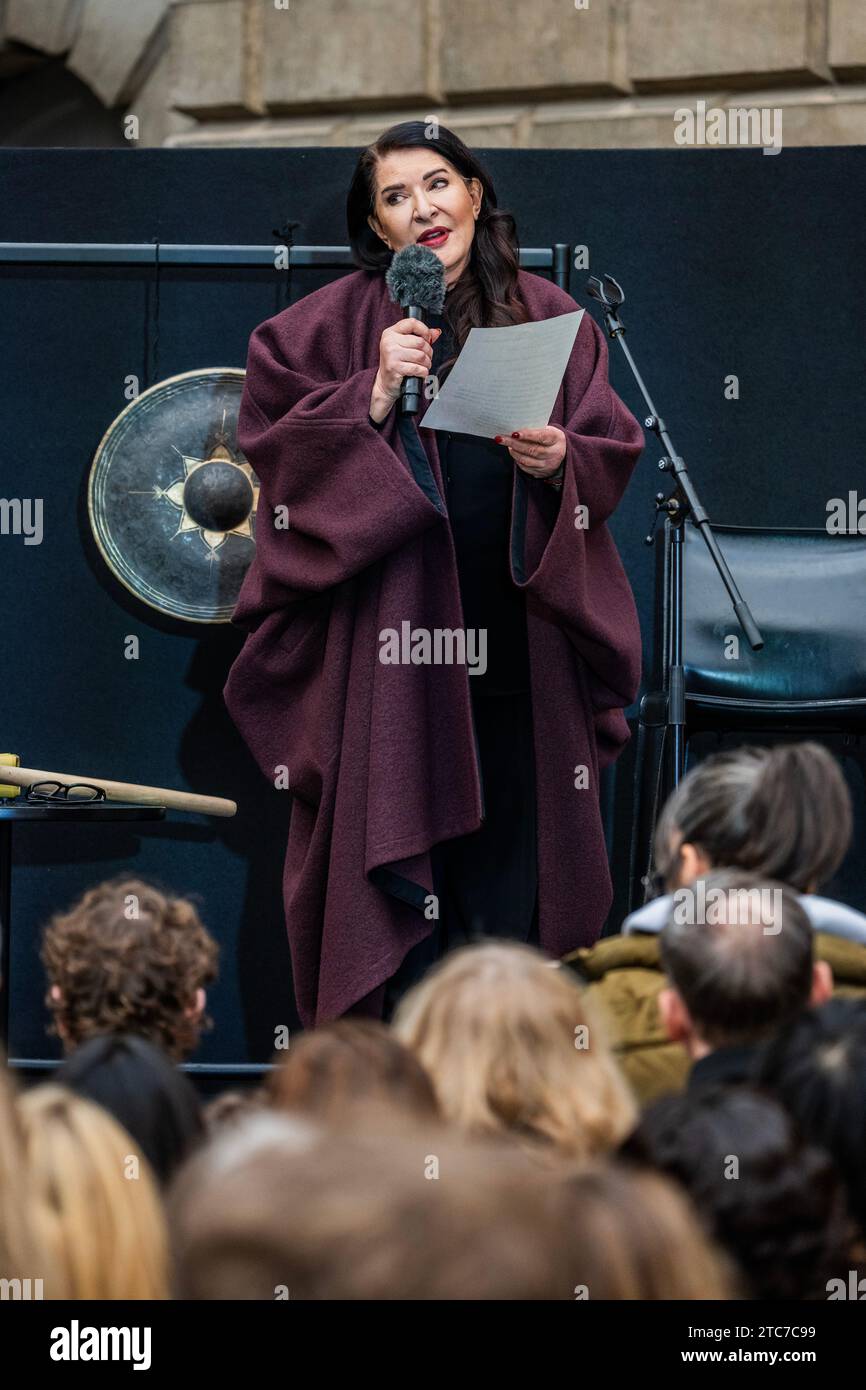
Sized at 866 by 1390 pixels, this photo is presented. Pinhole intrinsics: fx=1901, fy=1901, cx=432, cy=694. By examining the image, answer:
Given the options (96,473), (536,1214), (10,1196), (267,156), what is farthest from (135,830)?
(536,1214)

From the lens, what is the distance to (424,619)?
3312mm

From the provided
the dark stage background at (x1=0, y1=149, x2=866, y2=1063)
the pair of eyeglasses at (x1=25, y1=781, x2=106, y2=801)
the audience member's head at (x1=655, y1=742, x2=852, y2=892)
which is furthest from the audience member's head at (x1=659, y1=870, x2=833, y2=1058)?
the dark stage background at (x1=0, y1=149, x2=866, y2=1063)

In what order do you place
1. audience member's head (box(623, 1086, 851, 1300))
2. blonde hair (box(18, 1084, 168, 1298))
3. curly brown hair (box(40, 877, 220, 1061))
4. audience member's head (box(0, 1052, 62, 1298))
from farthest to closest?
curly brown hair (box(40, 877, 220, 1061)), audience member's head (box(623, 1086, 851, 1300)), blonde hair (box(18, 1084, 168, 1298)), audience member's head (box(0, 1052, 62, 1298))

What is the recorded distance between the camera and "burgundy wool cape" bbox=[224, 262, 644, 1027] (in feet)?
10.7

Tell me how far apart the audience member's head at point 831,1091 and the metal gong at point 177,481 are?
8.61 feet

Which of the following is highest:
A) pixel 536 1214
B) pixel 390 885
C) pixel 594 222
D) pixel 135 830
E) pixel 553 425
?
pixel 594 222

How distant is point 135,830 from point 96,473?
32.2 inches

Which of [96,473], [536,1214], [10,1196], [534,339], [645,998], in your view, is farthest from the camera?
[96,473]

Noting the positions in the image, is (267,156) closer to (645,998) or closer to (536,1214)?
(645,998)

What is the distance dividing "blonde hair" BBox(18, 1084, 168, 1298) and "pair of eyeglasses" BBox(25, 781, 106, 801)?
2.44 m

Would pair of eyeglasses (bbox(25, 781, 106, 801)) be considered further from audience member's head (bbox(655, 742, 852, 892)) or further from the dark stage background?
audience member's head (bbox(655, 742, 852, 892))

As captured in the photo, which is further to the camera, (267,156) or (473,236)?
(267,156)

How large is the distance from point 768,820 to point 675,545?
4.77ft

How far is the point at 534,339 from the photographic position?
302 centimetres
